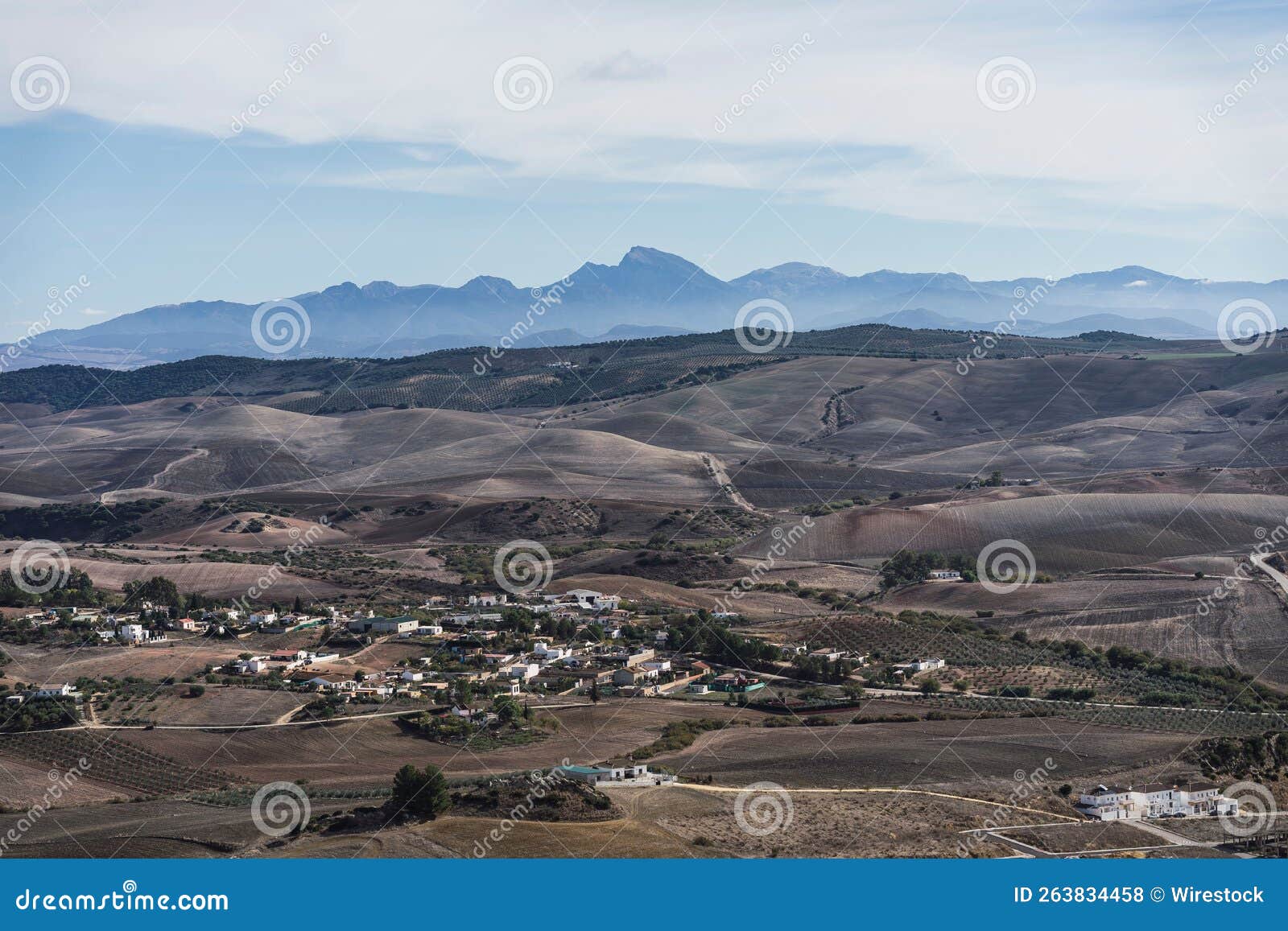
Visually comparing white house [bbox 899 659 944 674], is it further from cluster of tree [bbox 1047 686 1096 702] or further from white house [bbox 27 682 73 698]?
white house [bbox 27 682 73 698]

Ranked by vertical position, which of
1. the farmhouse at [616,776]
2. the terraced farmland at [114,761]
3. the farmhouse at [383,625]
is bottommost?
the farmhouse at [616,776]

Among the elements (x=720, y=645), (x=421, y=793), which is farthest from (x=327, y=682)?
(x=421, y=793)

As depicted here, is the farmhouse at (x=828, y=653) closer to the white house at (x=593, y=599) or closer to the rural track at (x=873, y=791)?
the white house at (x=593, y=599)

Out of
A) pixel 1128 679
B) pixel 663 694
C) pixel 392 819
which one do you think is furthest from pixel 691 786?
pixel 1128 679

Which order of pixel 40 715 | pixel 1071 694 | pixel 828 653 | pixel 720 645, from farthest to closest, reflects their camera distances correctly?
1. pixel 720 645
2. pixel 828 653
3. pixel 1071 694
4. pixel 40 715

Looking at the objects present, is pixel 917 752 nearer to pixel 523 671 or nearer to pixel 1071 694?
pixel 1071 694

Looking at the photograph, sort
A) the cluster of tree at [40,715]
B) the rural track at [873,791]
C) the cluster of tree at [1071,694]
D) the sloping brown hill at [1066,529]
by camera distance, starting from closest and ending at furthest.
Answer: the rural track at [873,791]
the cluster of tree at [40,715]
the cluster of tree at [1071,694]
the sloping brown hill at [1066,529]

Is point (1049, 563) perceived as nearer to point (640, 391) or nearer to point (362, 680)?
point (362, 680)

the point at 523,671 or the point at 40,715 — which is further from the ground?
the point at 523,671

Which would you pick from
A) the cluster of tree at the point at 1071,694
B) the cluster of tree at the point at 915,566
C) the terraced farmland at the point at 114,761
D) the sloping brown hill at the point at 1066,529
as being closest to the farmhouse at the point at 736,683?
the cluster of tree at the point at 1071,694
